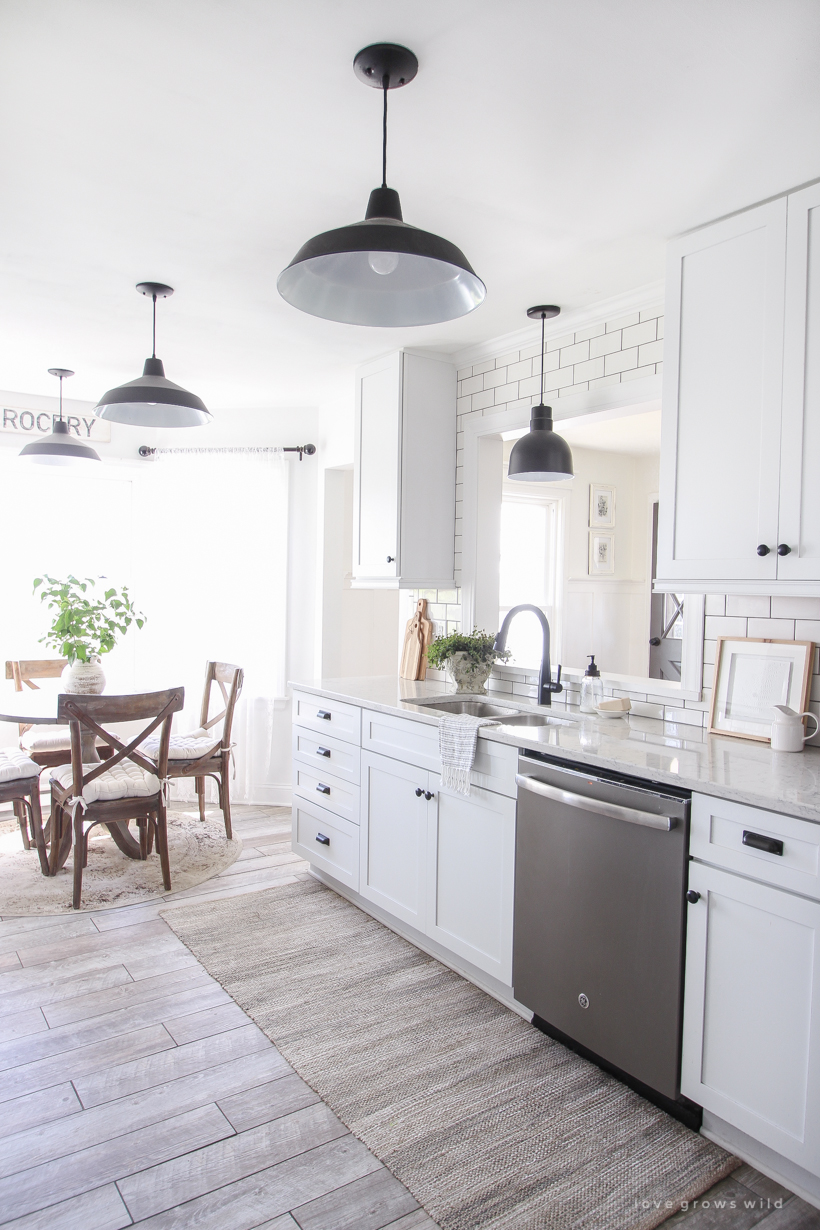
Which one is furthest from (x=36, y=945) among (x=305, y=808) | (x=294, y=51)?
(x=294, y=51)

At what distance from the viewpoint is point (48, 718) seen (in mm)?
3461

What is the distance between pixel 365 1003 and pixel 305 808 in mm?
1227

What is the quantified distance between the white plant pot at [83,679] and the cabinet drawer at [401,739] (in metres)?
1.46

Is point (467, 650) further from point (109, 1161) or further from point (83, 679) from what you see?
point (109, 1161)

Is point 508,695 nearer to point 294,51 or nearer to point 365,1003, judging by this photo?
point 365,1003

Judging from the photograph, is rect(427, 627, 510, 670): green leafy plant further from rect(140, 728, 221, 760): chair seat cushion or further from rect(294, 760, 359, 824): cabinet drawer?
rect(140, 728, 221, 760): chair seat cushion

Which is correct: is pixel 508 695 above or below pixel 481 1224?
above

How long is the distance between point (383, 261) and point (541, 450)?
162 cm

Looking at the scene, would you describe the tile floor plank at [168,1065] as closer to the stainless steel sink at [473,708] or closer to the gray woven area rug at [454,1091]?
the gray woven area rug at [454,1091]

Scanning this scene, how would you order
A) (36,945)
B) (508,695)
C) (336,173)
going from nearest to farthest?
(336,173) < (36,945) < (508,695)

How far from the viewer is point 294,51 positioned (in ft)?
5.48

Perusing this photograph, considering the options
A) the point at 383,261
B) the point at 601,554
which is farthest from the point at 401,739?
the point at 601,554

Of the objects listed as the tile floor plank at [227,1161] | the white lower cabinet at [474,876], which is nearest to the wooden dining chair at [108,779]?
the white lower cabinet at [474,876]

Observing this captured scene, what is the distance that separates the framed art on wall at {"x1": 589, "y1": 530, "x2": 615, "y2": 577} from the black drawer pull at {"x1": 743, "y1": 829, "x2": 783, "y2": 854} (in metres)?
4.81
